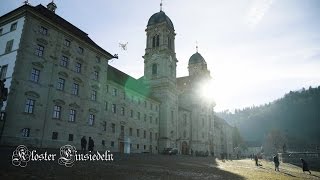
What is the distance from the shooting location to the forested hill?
14038 centimetres

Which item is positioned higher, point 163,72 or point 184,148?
point 163,72

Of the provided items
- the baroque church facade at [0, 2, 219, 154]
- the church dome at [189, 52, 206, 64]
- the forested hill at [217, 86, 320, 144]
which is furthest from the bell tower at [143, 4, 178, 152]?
the forested hill at [217, 86, 320, 144]

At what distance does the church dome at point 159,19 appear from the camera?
207 feet

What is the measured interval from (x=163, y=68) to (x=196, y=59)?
27368 mm

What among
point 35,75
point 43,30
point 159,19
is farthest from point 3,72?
point 159,19

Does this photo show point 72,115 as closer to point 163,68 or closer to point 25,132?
point 25,132

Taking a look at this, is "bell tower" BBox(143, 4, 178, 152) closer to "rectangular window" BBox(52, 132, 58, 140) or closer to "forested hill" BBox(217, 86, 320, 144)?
"rectangular window" BBox(52, 132, 58, 140)

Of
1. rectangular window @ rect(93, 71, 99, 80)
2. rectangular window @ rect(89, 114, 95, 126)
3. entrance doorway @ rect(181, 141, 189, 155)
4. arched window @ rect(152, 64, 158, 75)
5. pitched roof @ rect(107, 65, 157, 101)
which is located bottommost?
entrance doorway @ rect(181, 141, 189, 155)

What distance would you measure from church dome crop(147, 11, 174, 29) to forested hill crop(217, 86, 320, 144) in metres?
98.5

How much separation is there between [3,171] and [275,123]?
171381 mm

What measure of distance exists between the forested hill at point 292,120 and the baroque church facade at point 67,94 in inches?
4078

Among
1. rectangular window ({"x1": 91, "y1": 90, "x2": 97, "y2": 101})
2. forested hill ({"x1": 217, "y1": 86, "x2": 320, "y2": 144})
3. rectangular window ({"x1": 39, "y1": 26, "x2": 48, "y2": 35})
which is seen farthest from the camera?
forested hill ({"x1": 217, "y1": 86, "x2": 320, "y2": 144})

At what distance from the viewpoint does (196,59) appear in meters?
85.1

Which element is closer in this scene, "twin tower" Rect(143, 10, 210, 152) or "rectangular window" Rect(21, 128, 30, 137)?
"rectangular window" Rect(21, 128, 30, 137)
